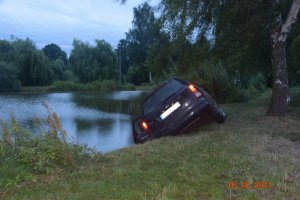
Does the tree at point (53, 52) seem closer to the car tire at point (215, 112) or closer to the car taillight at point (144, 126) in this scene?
the car tire at point (215, 112)

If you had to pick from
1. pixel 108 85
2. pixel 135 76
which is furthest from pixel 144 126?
pixel 135 76

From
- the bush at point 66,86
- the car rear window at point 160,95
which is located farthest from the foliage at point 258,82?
the bush at point 66,86

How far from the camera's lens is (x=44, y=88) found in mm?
64000

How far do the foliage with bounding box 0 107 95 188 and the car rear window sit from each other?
3576mm

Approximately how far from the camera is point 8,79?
190 ft

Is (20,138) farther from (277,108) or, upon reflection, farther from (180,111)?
(277,108)

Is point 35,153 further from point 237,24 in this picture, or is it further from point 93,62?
point 93,62

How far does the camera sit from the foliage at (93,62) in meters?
68.5

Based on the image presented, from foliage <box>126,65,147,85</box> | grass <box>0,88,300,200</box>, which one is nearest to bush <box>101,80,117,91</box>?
foliage <box>126,65,147,85</box>

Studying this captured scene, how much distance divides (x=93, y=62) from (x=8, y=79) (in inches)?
584

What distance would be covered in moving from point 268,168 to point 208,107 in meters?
3.97

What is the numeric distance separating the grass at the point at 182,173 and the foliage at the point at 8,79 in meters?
52.7

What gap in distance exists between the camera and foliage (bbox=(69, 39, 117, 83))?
68500mm

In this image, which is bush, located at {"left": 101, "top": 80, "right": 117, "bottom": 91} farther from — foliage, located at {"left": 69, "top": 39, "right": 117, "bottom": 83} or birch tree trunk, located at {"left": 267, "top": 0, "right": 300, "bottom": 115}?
birch tree trunk, located at {"left": 267, "top": 0, "right": 300, "bottom": 115}
